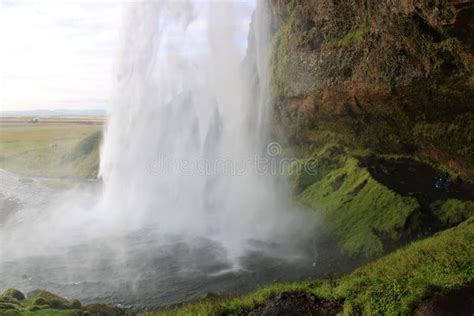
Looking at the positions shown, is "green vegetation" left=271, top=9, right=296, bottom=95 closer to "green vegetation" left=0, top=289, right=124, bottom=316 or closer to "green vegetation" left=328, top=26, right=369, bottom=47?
"green vegetation" left=328, top=26, right=369, bottom=47

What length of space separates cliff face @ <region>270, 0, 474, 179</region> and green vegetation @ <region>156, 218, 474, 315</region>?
6370mm

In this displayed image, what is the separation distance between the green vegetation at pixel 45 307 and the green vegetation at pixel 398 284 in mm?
2019

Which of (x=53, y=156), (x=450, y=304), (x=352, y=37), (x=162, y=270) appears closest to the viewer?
(x=450, y=304)

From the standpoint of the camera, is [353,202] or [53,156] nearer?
[353,202]

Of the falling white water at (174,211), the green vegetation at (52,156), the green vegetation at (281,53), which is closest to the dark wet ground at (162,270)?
the falling white water at (174,211)

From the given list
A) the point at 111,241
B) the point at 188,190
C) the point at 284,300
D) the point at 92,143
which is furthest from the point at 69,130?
the point at 284,300

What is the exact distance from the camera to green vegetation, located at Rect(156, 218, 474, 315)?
352 inches

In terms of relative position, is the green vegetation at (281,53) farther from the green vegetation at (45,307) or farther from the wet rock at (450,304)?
the wet rock at (450,304)

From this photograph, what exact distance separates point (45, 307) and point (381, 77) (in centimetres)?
1569

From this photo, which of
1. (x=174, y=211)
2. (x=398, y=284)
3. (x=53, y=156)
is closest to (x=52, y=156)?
(x=53, y=156)

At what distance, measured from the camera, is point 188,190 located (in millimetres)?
26953

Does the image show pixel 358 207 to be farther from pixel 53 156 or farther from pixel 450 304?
pixel 53 156

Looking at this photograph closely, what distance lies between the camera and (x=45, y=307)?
38.7 ft

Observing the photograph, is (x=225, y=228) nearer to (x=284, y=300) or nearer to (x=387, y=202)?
(x=387, y=202)
